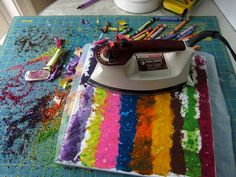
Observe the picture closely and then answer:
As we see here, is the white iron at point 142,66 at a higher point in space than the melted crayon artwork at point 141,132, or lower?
higher

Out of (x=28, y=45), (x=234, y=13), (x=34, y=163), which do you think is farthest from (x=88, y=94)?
(x=234, y=13)

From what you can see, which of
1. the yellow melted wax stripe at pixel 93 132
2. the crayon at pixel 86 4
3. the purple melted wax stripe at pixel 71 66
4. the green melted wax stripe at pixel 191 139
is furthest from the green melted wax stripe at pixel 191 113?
the crayon at pixel 86 4

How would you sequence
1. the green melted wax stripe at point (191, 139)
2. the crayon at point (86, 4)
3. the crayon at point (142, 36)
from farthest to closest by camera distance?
the crayon at point (86, 4) < the crayon at point (142, 36) < the green melted wax stripe at point (191, 139)

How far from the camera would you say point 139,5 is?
87 cm

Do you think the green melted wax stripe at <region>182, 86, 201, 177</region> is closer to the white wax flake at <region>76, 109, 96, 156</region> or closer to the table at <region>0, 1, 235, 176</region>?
the table at <region>0, 1, 235, 176</region>

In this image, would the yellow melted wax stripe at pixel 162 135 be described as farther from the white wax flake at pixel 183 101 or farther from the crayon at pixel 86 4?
the crayon at pixel 86 4

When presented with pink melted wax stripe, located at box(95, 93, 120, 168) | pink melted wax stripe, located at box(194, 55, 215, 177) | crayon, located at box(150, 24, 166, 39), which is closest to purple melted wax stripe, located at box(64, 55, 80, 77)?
pink melted wax stripe, located at box(95, 93, 120, 168)

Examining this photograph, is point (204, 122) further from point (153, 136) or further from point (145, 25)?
point (145, 25)

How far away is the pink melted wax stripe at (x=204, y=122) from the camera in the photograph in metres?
0.54

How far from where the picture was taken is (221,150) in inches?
22.8

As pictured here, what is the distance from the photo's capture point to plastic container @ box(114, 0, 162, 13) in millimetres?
869

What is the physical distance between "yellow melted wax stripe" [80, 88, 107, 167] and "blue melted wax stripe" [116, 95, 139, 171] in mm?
57

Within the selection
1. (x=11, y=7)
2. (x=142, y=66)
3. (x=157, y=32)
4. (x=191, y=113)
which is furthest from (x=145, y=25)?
(x=11, y=7)

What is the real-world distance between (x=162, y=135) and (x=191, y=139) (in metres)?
0.07
